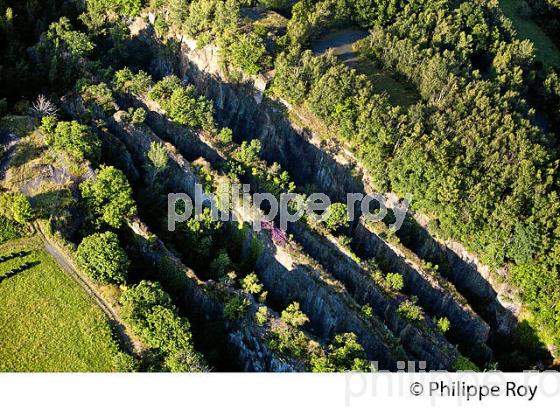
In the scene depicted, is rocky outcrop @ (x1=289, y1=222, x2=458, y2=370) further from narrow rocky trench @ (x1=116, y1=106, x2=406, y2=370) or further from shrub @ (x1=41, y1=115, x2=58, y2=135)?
shrub @ (x1=41, y1=115, x2=58, y2=135)

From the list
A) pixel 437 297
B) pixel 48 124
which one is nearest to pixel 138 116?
pixel 48 124

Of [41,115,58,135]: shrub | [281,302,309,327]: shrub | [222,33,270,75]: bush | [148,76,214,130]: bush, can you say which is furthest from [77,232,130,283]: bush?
[222,33,270,75]: bush

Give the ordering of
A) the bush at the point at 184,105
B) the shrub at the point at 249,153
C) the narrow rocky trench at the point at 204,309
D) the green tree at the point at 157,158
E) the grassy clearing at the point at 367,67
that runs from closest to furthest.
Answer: the narrow rocky trench at the point at 204,309
the green tree at the point at 157,158
the shrub at the point at 249,153
the bush at the point at 184,105
the grassy clearing at the point at 367,67

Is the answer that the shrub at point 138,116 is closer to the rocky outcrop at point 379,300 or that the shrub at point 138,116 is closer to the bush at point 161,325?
the rocky outcrop at point 379,300

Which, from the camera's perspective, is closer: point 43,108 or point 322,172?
point 43,108

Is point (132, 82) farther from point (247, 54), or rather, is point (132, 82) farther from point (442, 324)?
point (442, 324)

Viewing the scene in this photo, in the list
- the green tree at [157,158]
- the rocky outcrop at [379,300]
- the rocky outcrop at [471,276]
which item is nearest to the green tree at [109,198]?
the green tree at [157,158]

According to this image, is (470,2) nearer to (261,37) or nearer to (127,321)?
(261,37)
